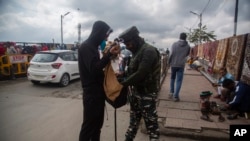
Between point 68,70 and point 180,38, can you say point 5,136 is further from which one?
point 68,70

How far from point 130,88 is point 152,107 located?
0.48 metres

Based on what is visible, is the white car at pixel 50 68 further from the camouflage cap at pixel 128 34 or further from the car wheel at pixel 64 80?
the camouflage cap at pixel 128 34

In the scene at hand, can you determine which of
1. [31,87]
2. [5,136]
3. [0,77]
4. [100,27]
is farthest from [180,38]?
[0,77]

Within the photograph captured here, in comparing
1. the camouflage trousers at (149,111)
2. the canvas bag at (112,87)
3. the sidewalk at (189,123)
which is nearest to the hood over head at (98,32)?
the canvas bag at (112,87)

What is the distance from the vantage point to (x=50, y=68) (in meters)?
9.00

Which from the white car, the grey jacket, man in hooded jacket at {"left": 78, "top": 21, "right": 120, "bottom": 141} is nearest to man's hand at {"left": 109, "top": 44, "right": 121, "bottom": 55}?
man in hooded jacket at {"left": 78, "top": 21, "right": 120, "bottom": 141}

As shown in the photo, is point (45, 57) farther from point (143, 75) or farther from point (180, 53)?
point (143, 75)

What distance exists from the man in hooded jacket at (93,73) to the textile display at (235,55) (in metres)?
4.74

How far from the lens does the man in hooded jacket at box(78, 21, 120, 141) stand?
8.67 feet

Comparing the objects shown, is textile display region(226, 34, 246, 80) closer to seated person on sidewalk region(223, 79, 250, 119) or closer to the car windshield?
seated person on sidewalk region(223, 79, 250, 119)

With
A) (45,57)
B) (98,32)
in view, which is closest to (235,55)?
(98,32)

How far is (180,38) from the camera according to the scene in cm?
606

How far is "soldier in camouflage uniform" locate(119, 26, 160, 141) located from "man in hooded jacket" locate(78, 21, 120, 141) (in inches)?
11.2

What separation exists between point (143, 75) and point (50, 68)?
7.18 metres
